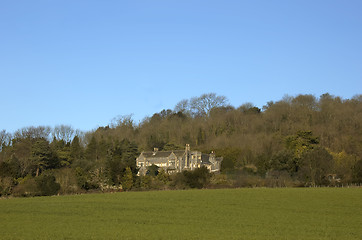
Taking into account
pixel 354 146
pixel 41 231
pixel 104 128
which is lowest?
pixel 41 231

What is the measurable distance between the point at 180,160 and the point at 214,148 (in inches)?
387

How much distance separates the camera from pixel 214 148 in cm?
8688

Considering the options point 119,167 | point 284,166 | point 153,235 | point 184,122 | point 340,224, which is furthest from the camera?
point 184,122

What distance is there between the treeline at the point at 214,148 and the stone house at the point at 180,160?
261cm

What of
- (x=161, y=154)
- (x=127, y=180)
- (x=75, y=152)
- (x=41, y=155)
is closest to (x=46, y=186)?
(x=127, y=180)

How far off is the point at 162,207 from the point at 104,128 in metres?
95.4

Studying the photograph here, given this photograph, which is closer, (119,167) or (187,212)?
(187,212)

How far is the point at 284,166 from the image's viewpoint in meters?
61.6

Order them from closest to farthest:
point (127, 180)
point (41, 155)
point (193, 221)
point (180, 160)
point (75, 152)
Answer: point (193, 221) < point (127, 180) < point (41, 155) < point (75, 152) < point (180, 160)

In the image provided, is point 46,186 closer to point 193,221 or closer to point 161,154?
point 193,221

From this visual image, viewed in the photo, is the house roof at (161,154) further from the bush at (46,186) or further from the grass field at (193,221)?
the grass field at (193,221)

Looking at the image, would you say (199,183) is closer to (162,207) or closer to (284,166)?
(284,166)

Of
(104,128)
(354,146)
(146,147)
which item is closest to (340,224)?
(354,146)

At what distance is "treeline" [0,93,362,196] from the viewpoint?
5516 centimetres
